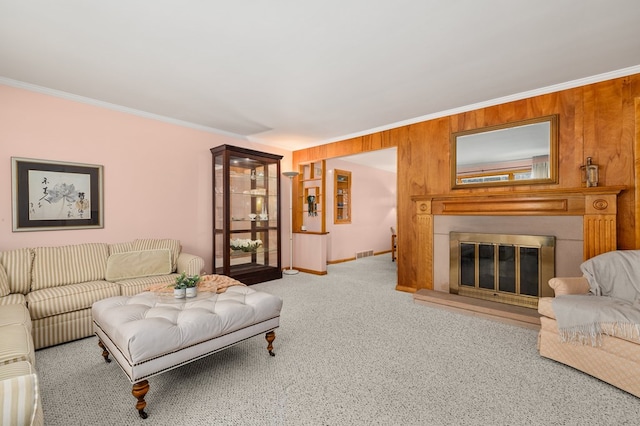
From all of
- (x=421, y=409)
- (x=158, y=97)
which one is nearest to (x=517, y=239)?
(x=421, y=409)

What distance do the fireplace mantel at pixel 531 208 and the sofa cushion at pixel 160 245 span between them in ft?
11.2

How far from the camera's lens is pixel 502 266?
3529 millimetres

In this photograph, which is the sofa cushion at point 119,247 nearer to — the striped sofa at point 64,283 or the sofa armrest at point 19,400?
the striped sofa at point 64,283

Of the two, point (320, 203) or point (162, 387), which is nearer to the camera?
point (162, 387)

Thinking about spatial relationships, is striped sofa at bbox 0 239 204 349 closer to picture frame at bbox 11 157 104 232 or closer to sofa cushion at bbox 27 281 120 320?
sofa cushion at bbox 27 281 120 320

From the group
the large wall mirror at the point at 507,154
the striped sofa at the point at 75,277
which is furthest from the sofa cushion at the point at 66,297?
the large wall mirror at the point at 507,154

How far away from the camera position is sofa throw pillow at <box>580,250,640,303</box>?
2.36 metres

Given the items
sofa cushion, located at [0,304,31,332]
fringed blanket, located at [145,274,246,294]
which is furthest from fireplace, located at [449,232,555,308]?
sofa cushion, located at [0,304,31,332]

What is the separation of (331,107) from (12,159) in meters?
3.63

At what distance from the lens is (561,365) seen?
7.36 feet

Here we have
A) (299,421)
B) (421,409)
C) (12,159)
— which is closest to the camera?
(299,421)

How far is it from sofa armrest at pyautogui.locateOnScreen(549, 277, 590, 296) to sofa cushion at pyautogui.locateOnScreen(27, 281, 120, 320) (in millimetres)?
4164

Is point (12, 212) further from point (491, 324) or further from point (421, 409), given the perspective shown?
point (491, 324)

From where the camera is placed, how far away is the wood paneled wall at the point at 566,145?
2.85 meters
